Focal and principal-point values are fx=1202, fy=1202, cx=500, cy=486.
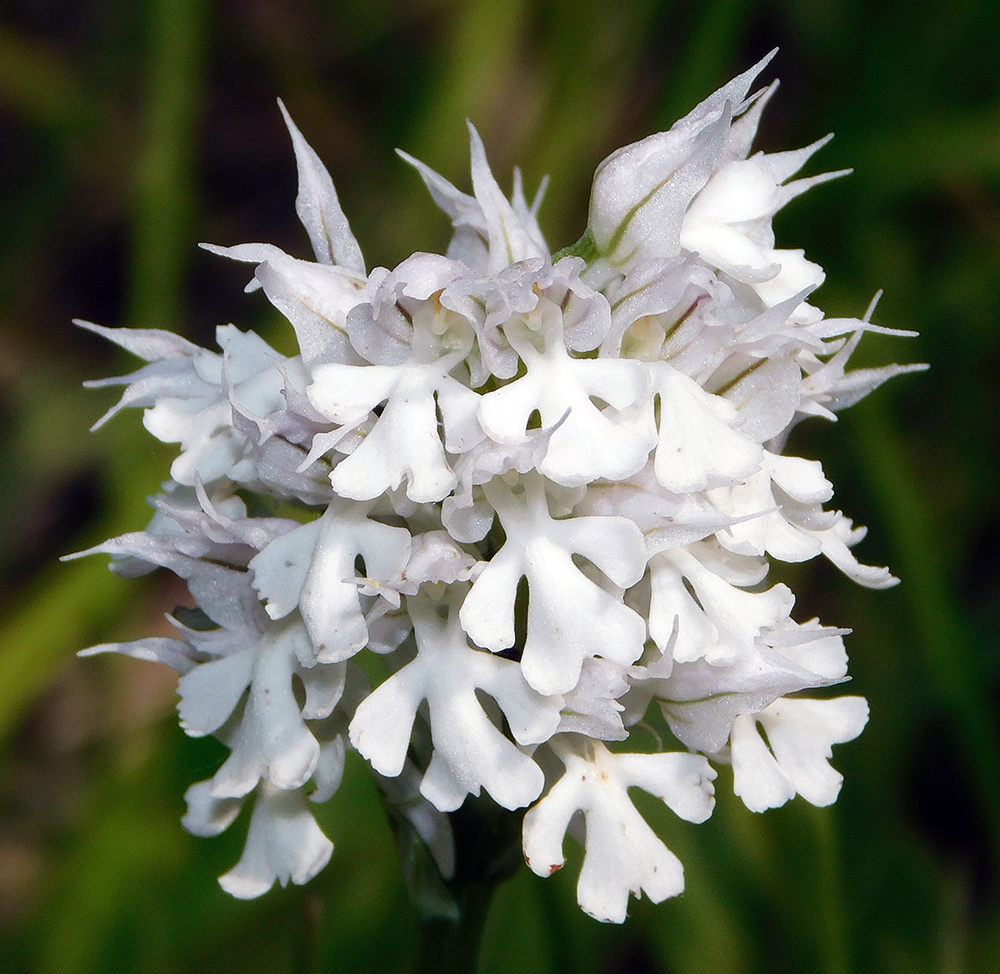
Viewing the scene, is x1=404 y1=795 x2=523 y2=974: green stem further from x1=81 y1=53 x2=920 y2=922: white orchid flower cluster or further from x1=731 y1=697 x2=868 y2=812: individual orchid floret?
x1=731 y1=697 x2=868 y2=812: individual orchid floret

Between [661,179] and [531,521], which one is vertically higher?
[661,179]

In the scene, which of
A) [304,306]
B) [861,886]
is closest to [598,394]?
[304,306]

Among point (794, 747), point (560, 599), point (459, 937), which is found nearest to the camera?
point (560, 599)

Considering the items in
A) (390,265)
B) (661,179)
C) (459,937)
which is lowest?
(459,937)

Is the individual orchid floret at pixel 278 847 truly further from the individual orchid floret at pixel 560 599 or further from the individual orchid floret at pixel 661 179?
the individual orchid floret at pixel 661 179

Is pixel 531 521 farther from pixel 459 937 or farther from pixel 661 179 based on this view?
pixel 459 937

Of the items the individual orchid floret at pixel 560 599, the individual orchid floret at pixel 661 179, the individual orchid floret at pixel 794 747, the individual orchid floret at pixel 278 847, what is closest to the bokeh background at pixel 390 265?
the individual orchid floret at pixel 278 847

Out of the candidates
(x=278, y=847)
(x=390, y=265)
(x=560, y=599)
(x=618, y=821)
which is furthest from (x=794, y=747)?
(x=390, y=265)
